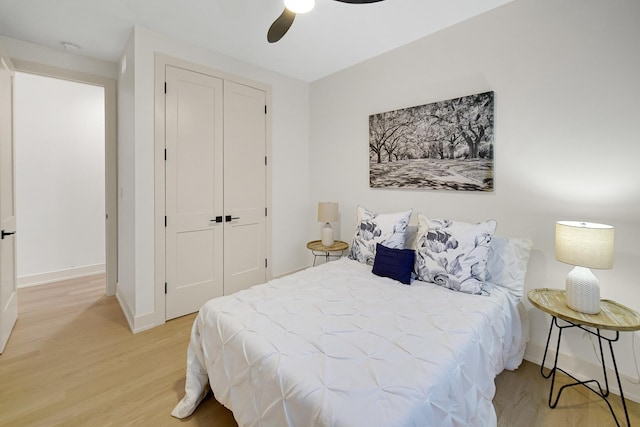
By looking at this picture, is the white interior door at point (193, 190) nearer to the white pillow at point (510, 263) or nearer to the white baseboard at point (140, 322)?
the white baseboard at point (140, 322)

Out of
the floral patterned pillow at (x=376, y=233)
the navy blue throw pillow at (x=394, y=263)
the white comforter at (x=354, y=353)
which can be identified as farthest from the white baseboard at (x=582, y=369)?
the floral patterned pillow at (x=376, y=233)

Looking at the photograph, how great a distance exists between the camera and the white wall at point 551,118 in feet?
5.73

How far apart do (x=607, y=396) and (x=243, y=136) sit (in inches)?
141

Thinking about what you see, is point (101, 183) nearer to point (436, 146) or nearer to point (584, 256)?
point (436, 146)

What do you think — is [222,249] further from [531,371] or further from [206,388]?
[531,371]

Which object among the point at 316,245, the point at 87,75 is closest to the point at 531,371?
the point at 316,245

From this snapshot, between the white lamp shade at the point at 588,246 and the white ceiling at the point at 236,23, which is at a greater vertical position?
the white ceiling at the point at 236,23

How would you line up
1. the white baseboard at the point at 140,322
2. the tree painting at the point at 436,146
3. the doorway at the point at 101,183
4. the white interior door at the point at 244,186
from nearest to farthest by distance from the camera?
the tree painting at the point at 436,146 → the white baseboard at the point at 140,322 → the doorway at the point at 101,183 → the white interior door at the point at 244,186

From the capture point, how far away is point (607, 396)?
177cm

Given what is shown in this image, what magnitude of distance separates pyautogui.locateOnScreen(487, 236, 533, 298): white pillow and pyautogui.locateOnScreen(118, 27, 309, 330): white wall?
7.61 ft

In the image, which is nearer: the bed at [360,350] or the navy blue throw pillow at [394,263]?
the bed at [360,350]

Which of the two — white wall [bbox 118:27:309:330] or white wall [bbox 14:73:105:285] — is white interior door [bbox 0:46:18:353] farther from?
white wall [bbox 14:73:105:285]

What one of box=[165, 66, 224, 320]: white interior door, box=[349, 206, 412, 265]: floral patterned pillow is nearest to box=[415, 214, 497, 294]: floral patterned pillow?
box=[349, 206, 412, 265]: floral patterned pillow

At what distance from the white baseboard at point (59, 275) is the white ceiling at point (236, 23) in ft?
9.24
